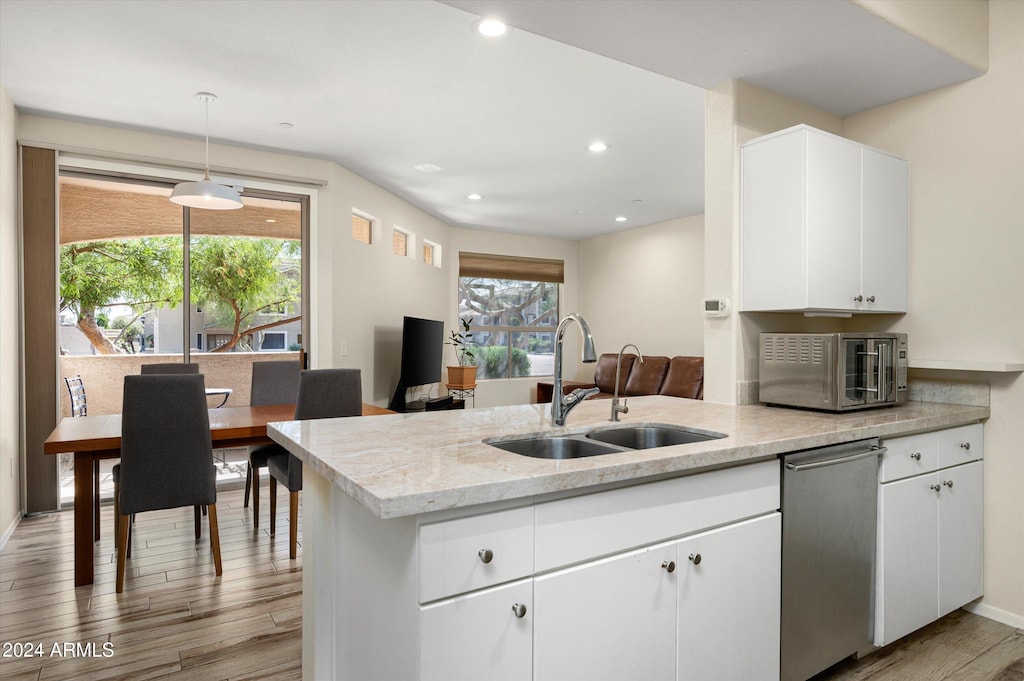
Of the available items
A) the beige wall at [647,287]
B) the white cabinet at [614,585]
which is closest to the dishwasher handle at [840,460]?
the white cabinet at [614,585]

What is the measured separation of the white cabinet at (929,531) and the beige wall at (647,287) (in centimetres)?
435

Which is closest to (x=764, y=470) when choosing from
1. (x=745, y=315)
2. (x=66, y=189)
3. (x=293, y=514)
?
(x=745, y=315)

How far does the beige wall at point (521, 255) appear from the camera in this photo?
7.45 metres

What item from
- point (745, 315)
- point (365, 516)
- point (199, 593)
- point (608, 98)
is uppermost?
point (608, 98)

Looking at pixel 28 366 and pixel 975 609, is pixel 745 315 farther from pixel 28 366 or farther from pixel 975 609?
pixel 28 366

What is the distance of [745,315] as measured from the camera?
8.52 feet

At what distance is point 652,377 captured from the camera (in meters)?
6.72

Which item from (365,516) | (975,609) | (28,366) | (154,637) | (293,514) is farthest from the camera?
→ (28,366)

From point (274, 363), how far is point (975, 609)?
4.09 meters

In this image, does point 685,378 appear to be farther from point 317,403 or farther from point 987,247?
point 317,403

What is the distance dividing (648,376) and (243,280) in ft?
14.4

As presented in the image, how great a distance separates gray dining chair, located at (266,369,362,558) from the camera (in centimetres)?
300

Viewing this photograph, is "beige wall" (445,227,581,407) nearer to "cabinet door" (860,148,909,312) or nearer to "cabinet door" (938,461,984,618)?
"cabinet door" (860,148,909,312)

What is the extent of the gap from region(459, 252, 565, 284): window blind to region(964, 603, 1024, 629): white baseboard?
5988 mm
